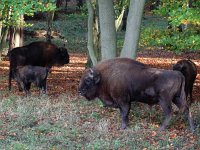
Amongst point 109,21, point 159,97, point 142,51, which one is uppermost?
point 109,21

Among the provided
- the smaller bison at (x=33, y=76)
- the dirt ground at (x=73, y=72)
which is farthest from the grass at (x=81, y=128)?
the dirt ground at (x=73, y=72)

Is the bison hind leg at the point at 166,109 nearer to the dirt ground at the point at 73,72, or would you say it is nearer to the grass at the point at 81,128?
the grass at the point at 81,128

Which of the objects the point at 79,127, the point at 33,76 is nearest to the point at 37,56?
the point at 33,76

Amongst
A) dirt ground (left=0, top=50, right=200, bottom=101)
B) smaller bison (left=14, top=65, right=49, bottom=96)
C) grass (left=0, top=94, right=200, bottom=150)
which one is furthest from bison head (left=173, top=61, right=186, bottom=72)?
smaller bison (left=14, top=65, right=49, bottom=96)

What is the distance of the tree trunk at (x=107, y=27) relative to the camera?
1405 centimetres

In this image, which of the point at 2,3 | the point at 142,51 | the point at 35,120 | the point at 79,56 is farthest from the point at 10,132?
the point at 142,51

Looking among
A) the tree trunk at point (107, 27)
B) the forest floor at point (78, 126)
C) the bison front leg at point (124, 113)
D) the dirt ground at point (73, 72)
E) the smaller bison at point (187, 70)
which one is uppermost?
the tree trunk at point (107, 27)

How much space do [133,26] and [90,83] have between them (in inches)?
100

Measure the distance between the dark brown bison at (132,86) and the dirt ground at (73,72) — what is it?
4.46 metres

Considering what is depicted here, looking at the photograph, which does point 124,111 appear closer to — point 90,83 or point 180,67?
point 90,83

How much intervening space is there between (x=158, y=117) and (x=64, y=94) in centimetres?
472

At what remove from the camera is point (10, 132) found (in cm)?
1080

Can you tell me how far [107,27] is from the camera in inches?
557

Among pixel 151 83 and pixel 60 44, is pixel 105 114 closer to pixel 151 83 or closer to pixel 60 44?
pixel 151 83
